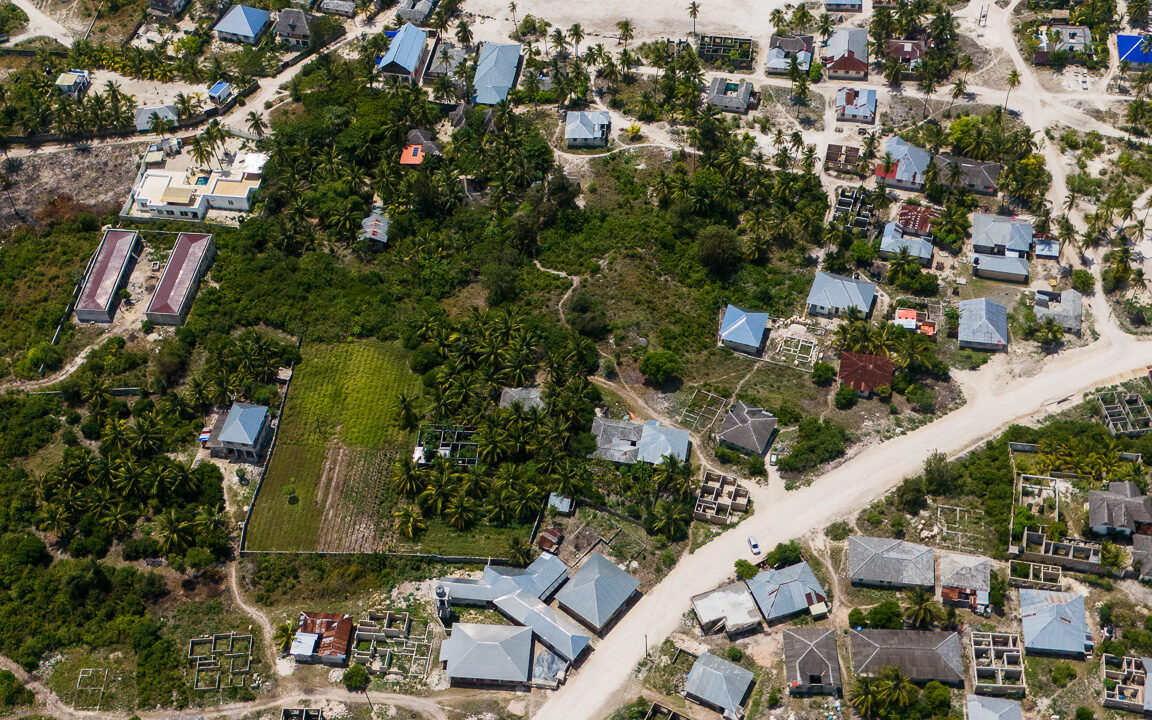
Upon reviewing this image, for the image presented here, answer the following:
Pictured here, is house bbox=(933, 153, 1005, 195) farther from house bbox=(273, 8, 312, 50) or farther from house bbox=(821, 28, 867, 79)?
house bbox=(273, 8, 312, 50)

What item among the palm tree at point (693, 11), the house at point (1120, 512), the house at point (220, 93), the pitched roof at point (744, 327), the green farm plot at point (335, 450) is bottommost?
the green farm plot at point (335, 450)

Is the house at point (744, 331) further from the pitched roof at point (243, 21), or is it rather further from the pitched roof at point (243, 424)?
the pitched roof at point (243, 21)

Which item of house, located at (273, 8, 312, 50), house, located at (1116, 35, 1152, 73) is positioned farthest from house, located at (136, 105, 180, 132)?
house, located at (1116, 35, 1152, 73)

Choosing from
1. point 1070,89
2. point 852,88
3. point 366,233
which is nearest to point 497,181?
point 366,233

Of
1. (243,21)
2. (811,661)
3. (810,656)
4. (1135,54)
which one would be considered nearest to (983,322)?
(810,656)

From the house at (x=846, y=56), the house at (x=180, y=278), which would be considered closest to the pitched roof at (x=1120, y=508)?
the house at (x=846, y=56)

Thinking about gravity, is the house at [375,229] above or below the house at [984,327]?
below
